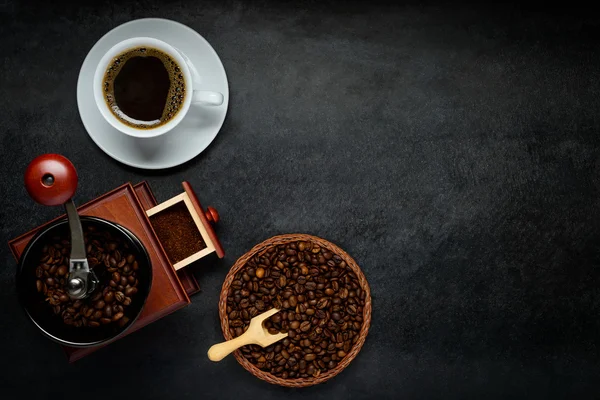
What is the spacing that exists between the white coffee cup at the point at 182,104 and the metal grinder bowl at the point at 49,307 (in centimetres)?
22

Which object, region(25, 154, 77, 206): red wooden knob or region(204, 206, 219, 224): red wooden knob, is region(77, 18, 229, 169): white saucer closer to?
region(204, 206, 219, 224): red wooden knob

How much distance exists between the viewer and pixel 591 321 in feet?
4.91

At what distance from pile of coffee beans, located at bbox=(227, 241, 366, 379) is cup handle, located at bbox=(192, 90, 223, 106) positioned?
0.38 meters

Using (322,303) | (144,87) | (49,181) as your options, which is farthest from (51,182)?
(322,303)

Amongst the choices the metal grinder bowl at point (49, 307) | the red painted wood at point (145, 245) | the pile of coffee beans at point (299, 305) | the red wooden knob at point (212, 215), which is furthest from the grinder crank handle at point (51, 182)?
the pile of coffee beans at point (299, 305)

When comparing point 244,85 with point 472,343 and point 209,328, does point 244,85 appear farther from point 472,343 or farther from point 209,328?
point 472,343

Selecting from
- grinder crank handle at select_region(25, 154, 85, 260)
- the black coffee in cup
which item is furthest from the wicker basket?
grinder crank handle at select_region(25, 154, 85, 260)

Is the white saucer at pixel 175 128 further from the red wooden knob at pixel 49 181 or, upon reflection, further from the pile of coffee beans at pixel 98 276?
the red wooden knob at pixel 49 181

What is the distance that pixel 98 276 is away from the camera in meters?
1.17

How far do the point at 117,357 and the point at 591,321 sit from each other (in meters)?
1.20

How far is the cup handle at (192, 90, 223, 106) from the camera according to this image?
1206 millimetres

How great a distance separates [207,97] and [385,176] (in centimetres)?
50

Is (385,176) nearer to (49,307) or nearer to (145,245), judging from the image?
(145,245)

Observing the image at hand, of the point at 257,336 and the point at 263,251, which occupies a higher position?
the point at 263,251
